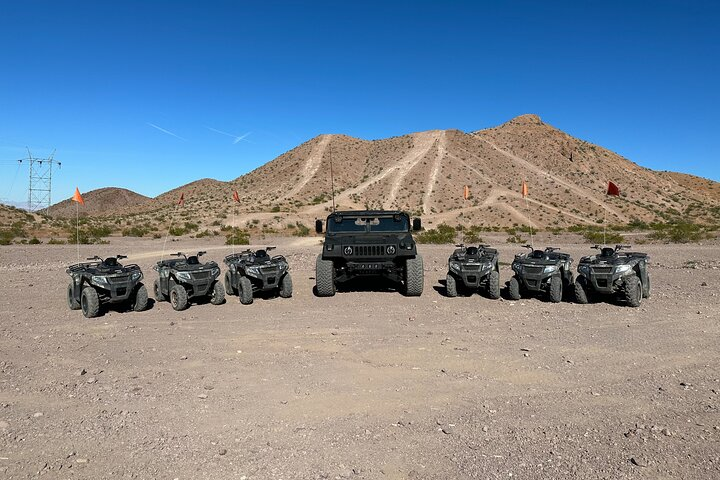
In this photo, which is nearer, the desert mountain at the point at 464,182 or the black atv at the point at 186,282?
the black atv at the point at 186,282

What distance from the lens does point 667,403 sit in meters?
5.95

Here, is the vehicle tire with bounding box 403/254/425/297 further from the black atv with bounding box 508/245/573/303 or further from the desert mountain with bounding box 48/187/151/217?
the desert mountain with bounding box 48/187/151/217

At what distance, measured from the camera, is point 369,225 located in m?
14.0

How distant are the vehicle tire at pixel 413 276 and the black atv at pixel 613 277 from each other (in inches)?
145

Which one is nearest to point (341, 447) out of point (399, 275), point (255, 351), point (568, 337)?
point (255, 351)

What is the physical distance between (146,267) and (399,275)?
11.6m

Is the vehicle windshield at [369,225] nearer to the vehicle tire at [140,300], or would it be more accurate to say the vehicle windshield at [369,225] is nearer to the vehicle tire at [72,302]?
the vehicle tire at [140,300]

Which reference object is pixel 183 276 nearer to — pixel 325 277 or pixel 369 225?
pixel 325 277

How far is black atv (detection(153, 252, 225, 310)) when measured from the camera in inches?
458

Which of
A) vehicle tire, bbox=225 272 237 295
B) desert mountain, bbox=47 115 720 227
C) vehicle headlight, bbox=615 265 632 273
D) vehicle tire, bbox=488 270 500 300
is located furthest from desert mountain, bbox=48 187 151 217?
vehicle headlight, bbox=615 265 632 273

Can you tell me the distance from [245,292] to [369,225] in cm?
379

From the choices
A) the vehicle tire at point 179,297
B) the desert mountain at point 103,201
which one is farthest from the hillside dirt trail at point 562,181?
the desert mountain at point 103,201

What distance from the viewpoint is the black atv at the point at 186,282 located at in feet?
38.2

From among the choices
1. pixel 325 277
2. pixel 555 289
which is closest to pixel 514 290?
pixel 555 289
